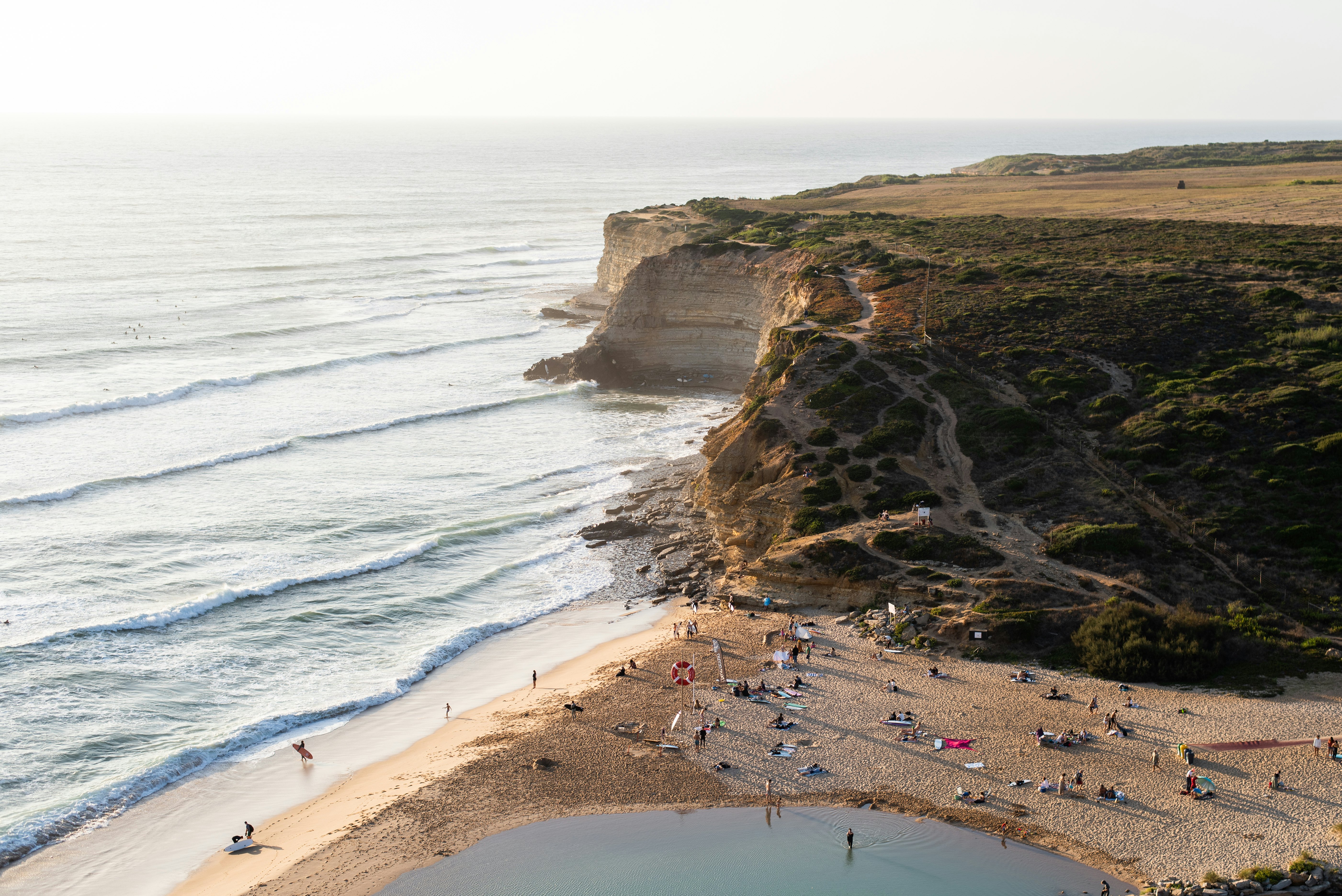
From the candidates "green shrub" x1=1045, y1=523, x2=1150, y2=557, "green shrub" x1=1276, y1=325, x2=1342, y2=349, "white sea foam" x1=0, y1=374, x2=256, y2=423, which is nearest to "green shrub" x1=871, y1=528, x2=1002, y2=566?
"green shrub" x1=1045, y1=523, x2=1150, y2=557

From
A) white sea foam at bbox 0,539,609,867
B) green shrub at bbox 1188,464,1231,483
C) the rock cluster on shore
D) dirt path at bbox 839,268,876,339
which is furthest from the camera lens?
dirt path at bbox 839,268,876,339

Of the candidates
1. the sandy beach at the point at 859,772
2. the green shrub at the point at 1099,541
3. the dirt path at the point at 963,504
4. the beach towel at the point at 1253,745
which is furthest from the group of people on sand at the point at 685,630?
the beach towel at the point at 1253,745

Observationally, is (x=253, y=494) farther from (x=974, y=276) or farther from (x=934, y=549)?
(x=974, y=276)

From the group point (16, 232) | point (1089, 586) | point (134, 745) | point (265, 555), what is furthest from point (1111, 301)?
point (16, 232)

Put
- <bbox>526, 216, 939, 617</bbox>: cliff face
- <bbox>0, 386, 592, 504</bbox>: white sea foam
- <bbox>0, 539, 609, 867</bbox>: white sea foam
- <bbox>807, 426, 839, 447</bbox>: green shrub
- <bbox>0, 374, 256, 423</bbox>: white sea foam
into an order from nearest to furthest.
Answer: <bbox>0, 539, 609, 867</bbox>: white sea foam, <bbox>526, 216, 939, 617</bbox>: cliff face, <bbox>807, 426, 839, 447</bbox>: green shrub, <bbox>0, 386, 592, 504</bbox>: white sea foam, <bbox>0, 374, 256, 423</bbox>: white sea foam

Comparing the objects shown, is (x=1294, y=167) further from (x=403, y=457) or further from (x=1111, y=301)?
(x=403, y=457)

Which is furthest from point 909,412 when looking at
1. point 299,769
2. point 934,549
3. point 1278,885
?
point 299,769

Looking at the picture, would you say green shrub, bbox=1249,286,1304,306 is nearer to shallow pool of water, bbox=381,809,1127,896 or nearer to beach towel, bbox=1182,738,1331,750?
beach towel, bbox=1182,738,1331,750
